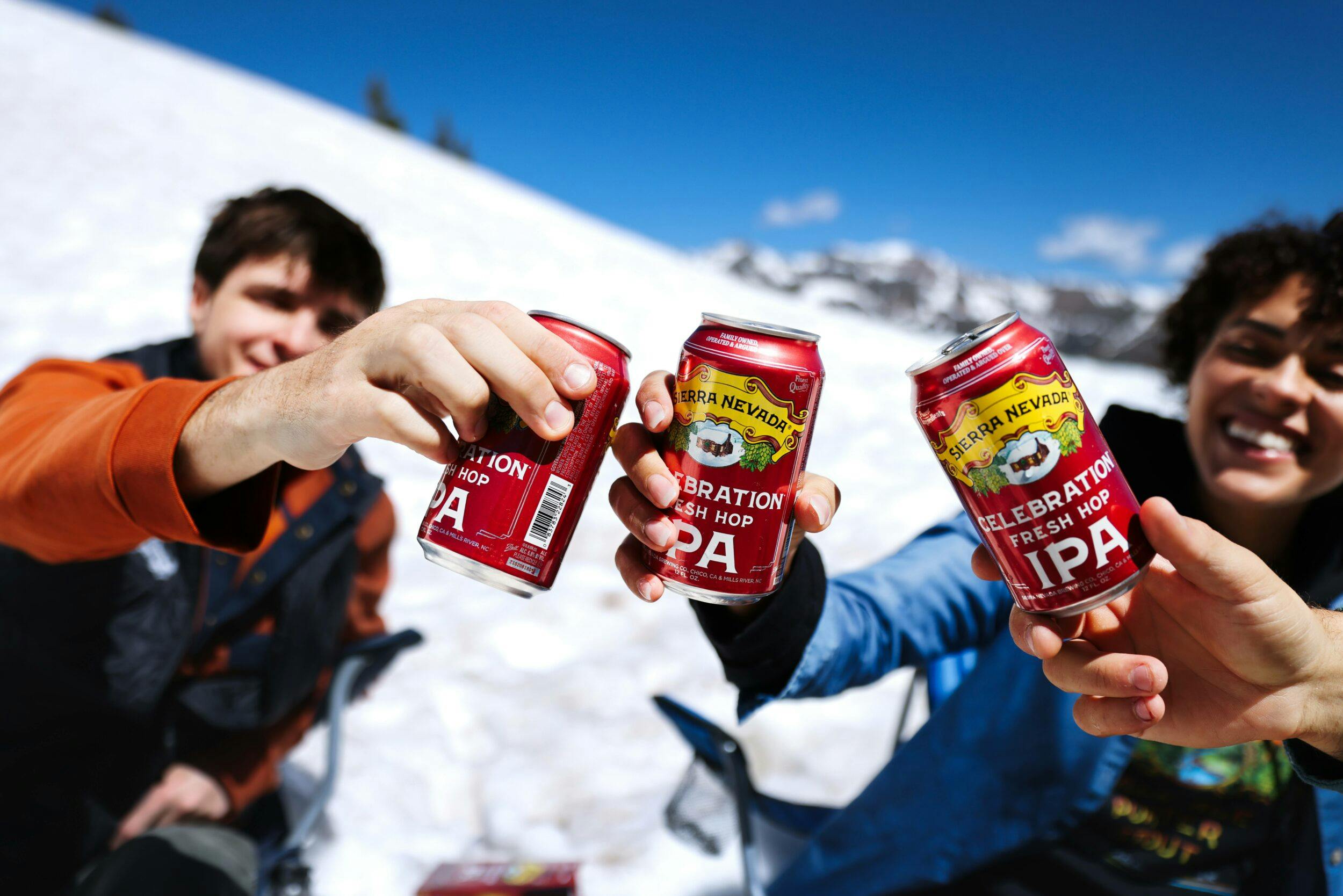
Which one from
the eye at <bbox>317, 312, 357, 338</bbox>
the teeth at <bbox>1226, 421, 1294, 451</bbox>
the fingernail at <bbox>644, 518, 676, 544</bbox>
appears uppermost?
the eye at <bbox>317, 312, 357, 338</bbox>

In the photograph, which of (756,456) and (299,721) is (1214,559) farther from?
(299,721)

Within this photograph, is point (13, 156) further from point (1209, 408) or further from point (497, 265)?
point (1209, 408)

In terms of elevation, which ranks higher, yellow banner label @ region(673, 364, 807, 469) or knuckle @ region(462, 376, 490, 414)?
yellow banner label @ region(673, 364, 807, 469)

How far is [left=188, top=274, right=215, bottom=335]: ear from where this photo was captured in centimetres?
190

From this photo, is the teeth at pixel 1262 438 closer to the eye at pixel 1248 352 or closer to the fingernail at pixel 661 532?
the eye at pixel 1248 352

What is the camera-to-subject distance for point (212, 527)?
117 centimetres

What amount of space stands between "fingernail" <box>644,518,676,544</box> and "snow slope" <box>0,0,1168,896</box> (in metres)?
1.38

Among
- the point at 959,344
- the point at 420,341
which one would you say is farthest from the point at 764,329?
the point at 420,341

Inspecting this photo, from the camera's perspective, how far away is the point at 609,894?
2.02 metres

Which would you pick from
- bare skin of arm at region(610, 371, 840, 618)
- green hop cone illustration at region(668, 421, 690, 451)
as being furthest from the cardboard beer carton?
green hop cone illustration at region(668, 421, 690, 451)

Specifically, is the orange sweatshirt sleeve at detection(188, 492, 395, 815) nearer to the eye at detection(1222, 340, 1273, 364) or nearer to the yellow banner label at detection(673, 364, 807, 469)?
the yellow banner label at detection(673, 364, 807, 469)

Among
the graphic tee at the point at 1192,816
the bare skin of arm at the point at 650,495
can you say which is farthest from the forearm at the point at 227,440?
the graphic tee at the point at 1192,816

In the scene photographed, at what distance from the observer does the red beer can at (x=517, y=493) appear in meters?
1.07

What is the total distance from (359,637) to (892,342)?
8640 millimetres
